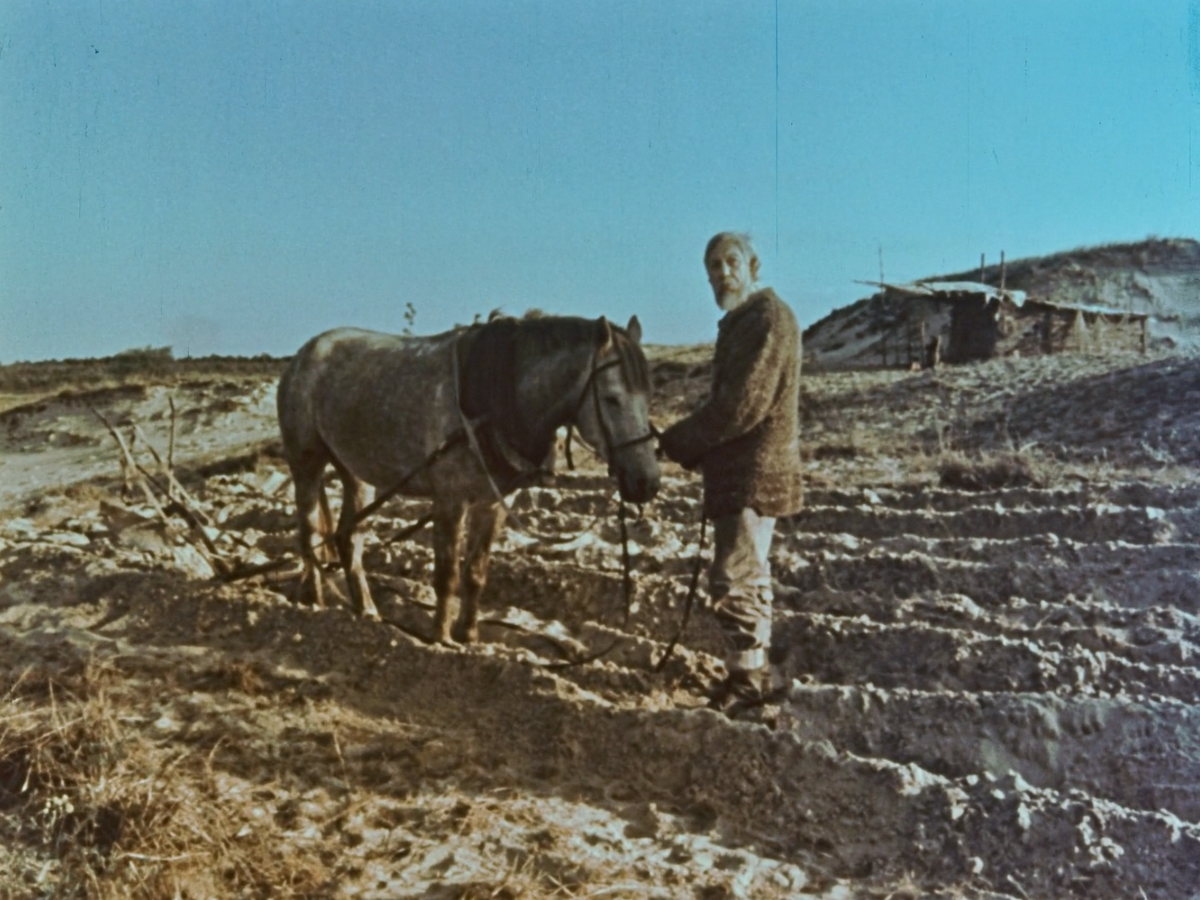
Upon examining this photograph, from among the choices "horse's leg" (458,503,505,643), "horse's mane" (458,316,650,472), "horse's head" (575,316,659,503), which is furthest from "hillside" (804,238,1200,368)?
"horse's head" (575,316,659,503)

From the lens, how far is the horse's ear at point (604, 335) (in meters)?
5.02

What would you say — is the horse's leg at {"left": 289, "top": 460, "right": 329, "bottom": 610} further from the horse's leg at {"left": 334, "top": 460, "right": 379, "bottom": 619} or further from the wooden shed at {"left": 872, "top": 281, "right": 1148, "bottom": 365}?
the wooden shed at {"left": 872, "top": 281, "right": 1148, "bottom": 365}

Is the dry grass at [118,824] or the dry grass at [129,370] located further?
the dry grass at [129,370]

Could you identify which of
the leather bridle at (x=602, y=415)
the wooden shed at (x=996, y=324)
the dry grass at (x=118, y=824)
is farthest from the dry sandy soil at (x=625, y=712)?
the wooden shed at (x=996, y=324)

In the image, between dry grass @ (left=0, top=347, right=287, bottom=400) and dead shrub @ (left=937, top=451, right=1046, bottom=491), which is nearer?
dead shrub @ (left=937, top=451, right=1046, bottom=491)

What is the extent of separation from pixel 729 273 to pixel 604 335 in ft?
2.04

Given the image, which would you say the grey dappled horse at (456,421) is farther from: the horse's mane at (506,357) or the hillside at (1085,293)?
the hillside at (1085,293)

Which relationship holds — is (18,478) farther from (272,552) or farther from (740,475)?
(740,475)

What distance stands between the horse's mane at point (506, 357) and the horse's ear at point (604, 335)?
13 cm

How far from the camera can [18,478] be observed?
1152cm

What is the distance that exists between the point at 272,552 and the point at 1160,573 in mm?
5798

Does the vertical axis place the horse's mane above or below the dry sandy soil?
above

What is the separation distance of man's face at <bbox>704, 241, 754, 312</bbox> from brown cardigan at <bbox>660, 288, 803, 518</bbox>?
0.27 ft

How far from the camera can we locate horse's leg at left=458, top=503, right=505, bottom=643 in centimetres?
604
